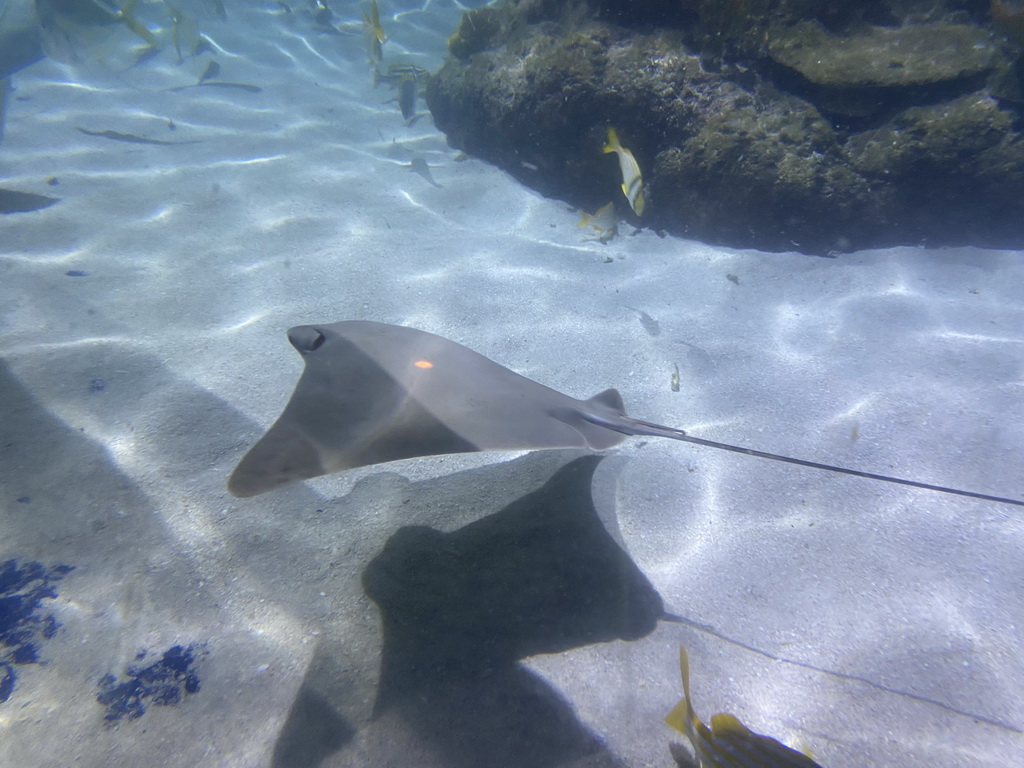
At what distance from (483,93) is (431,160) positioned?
136 cm

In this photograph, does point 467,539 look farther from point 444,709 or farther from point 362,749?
point 362,749

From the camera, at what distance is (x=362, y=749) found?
6.46 ft

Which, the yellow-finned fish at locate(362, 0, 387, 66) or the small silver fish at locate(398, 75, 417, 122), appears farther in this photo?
the small silver fish at locate(398, 75, 417, 122)

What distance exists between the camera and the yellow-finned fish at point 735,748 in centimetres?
150

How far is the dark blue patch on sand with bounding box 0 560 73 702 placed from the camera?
6.89 ft

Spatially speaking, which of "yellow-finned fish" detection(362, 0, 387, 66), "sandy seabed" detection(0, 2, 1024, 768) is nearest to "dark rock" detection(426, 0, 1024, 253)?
"sandy seabed" detection(0, 2, 1024, 768)

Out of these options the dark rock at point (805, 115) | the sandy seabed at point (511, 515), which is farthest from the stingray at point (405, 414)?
the dark rock at point (805, 115)

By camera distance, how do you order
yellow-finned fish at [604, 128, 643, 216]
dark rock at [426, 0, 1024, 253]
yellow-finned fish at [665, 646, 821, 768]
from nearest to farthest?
yellow-finned fish at [665, 646, 821, 768]
yellow-finned fish at [604, 128, 643, 216]
dark rock at [426, 0, 1024, 253]

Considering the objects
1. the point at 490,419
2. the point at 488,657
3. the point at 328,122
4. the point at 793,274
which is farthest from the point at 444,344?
the point at 328,122

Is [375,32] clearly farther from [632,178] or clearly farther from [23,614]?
[23,614]

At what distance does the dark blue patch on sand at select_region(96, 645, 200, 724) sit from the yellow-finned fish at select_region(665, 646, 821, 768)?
2086mm

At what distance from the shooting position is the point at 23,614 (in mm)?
2242

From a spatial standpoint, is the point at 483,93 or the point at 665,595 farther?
the point at 483,93

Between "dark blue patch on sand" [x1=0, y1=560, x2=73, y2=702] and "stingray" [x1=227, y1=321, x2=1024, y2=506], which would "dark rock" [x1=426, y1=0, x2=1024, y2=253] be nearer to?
"stingray" [x1=227, y1=321, x2=1024, y2=506]
